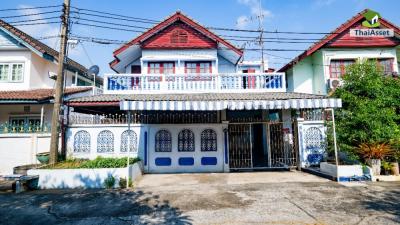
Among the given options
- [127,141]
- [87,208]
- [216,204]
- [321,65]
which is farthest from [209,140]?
[321,65]

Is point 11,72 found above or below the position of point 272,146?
above

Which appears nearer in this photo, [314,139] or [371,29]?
[314,139]

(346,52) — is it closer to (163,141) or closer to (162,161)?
(163,141)

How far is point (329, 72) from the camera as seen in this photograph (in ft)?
52.2

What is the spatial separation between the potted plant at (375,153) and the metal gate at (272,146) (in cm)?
285

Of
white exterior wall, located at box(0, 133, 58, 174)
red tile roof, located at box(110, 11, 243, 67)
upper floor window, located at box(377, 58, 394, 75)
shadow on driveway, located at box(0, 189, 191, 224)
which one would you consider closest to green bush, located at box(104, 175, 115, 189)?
shadow on driveway, located at box(0, 189, 191, 224)

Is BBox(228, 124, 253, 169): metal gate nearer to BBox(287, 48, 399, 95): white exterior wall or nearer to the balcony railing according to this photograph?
the balcony railing

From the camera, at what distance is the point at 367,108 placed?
10.2 meters

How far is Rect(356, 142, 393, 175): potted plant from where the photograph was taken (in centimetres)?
962

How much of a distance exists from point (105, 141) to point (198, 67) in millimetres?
7160

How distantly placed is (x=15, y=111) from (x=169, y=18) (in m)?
11.7

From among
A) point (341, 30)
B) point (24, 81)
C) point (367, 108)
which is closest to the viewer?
point (367, 108)

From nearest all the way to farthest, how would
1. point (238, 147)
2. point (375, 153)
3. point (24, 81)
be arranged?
point (375, 153) < point (238, 147) < point (24, 81)

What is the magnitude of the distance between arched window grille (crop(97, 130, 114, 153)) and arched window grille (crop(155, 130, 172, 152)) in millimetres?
2112
